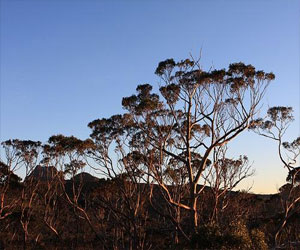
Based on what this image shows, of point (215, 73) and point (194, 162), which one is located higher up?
point (215, 73)

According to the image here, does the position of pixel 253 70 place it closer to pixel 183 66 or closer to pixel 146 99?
pixel 183 66

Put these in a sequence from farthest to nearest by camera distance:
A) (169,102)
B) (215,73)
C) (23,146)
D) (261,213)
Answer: (261,213)
(23,146)
(169,102)
(215,73)

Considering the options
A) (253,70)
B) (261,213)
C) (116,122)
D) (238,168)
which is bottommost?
(261,213)

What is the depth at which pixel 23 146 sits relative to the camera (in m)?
34.2

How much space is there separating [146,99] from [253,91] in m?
6.19

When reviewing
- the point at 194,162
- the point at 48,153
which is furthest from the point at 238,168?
the point at 48,153

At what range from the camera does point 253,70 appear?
21.7 metres

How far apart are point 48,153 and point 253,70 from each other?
1925 cm

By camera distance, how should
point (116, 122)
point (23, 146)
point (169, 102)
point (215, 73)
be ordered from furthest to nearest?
1. point (23, 146)
2. point (116, 122)
3. point (169, 102)
4. point (215, 73)

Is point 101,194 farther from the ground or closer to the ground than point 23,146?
closer to the ground

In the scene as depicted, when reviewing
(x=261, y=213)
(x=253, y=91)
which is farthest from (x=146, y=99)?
(x=261, y=213)

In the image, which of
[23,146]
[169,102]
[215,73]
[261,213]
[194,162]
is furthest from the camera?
[261,213]

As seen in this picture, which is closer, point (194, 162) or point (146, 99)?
point (146, 99)

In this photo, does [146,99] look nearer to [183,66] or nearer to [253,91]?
[183,66]
